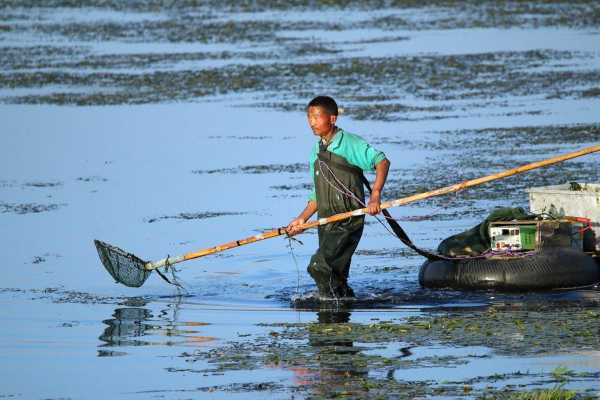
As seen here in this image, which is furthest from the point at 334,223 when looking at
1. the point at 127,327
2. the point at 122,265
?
the point at 122,265

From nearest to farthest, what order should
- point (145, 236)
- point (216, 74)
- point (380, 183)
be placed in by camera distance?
point (380, 183) < point (145, 236) < point (216, 74)

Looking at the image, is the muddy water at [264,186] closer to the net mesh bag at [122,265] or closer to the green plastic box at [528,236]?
the net mesh bag at [122,265]

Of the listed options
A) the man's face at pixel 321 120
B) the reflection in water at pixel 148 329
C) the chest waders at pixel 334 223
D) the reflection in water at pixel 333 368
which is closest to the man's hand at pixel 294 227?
the chest waders at pixel 334 223

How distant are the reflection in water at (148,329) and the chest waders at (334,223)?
1.01 metres

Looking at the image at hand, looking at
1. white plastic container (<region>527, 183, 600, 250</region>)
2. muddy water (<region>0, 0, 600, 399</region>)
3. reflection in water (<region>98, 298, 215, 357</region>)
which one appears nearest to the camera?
muddy water (<region>0, 0, 600, 399</region>)

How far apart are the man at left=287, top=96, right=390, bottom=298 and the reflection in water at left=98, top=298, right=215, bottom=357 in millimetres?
1045

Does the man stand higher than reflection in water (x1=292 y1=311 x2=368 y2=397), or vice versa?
the man

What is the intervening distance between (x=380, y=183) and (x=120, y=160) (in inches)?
336

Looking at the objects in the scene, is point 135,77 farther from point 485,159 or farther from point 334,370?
point 334,370

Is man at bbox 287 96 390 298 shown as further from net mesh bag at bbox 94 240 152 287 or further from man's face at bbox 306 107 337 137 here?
net mesh bag at bbox 94 240 152 287

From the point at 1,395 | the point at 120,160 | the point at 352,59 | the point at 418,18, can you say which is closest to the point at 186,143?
the point at 120,160

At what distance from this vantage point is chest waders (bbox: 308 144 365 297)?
11469 millimetres

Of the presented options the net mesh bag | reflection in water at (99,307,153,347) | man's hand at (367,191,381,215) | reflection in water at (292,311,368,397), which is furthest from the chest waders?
the net mesh bag

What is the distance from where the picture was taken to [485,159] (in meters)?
17.5
